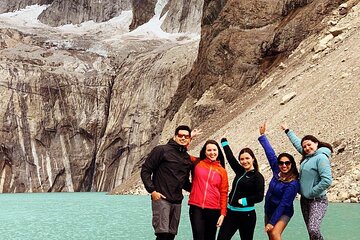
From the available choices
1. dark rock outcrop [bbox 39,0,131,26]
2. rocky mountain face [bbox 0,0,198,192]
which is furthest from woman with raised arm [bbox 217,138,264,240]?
dark rock outcrop [bbox 39,0,131,26]

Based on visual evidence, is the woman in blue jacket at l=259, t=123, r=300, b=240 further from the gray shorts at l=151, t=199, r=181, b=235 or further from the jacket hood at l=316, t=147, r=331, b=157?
the gray shorts at l=151, t=199, r=181, b=235

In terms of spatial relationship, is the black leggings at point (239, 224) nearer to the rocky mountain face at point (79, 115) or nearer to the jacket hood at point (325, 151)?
the jacket hood at point (325, 151)

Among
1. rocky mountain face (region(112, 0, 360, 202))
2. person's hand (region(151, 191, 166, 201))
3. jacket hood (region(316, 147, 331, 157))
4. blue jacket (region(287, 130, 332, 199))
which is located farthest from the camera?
rocky mountain face (region(112, 0, 360, 202))

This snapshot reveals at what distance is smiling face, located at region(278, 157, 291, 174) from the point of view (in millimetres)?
7785

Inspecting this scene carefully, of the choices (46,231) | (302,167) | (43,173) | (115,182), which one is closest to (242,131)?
(46,231)

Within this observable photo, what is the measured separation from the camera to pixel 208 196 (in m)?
7.64

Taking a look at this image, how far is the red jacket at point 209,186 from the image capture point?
7645 mm

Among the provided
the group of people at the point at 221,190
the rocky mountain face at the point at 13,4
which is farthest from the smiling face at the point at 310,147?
the rocky mountain face at the point at 13,4

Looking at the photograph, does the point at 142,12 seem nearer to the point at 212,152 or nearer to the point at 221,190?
the point at 212,152

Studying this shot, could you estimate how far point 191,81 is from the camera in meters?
51.0

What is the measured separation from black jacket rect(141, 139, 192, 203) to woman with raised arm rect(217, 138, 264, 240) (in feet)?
2.47

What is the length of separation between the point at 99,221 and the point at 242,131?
1646cm

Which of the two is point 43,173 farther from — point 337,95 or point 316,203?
point 316,203

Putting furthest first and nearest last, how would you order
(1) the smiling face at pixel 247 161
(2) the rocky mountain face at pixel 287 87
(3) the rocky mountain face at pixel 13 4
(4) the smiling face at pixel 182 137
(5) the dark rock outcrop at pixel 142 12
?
(3) the rocky mountain face at pixel 13 4, (5) the dark rock outcrop at pixel 142 12, (2) the rocky mountain face at pixel 287 87, (1) the smiling face at pixel 247 161, (4) the smiling face at pixel 182 137
